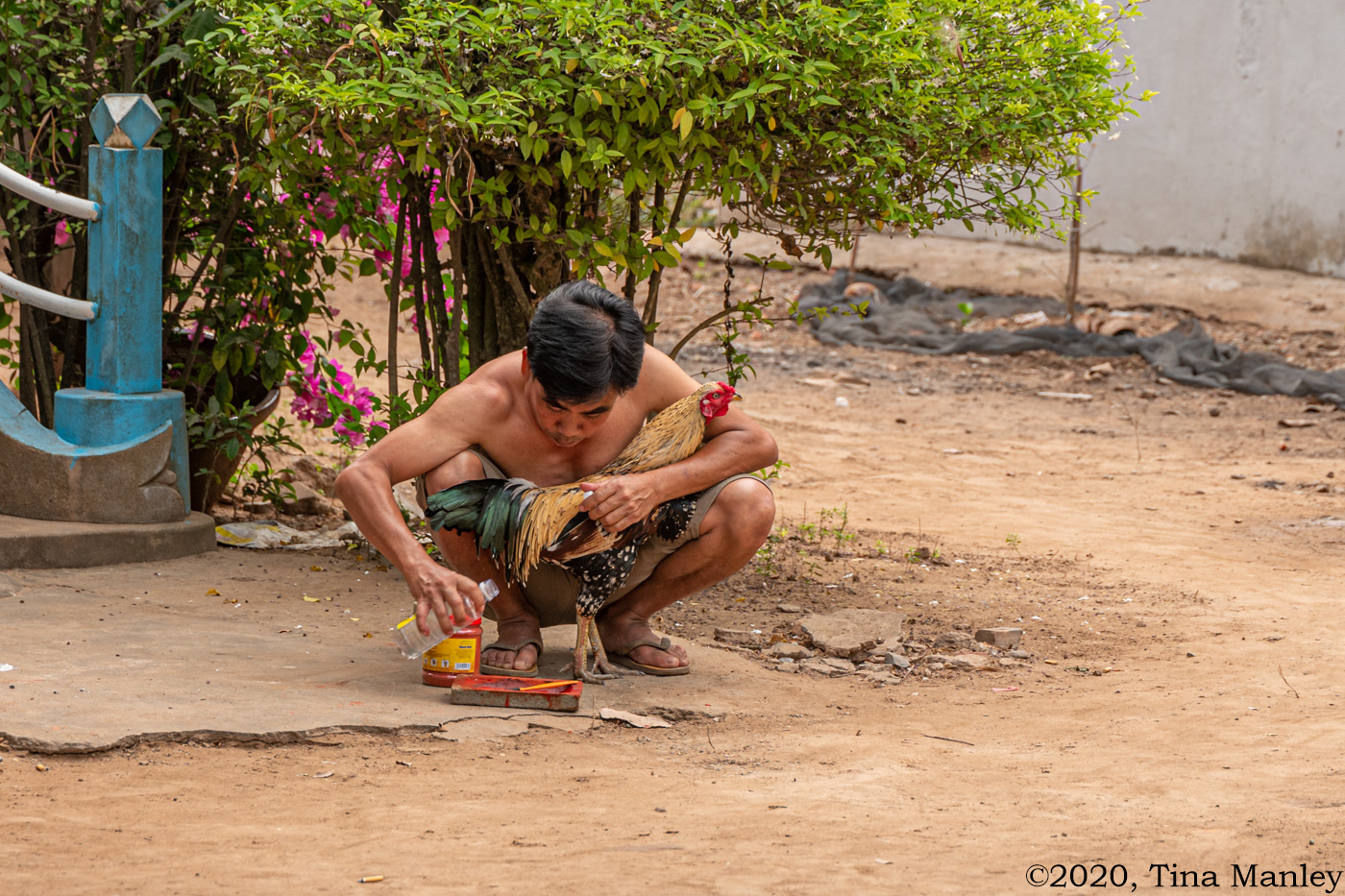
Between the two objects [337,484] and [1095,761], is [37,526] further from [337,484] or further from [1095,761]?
[1095,761]

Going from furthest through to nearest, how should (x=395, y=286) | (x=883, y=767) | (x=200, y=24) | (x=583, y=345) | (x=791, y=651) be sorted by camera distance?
(x=395, y=286) < (x=200, y=24) < (x=791, y=651) < (x=583, y=345) < (x=883, y=767)

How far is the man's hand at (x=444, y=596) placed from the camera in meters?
3.12

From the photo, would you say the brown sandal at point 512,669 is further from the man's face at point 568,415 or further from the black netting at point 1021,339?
the black netting at point 1021,339

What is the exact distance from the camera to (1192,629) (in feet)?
14.8

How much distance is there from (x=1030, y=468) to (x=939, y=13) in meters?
4.18

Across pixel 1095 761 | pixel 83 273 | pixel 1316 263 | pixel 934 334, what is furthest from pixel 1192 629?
pixel 1316 263

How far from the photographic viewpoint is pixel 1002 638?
167 inches

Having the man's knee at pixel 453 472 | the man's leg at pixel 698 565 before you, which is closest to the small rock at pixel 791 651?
the man's leg at pixel 698 565

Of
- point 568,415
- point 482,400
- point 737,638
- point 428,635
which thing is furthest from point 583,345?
point 737,638

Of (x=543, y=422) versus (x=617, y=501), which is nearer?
(x=617, y=501)

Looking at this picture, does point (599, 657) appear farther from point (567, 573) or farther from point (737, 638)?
point (737, 638)

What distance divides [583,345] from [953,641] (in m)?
1.75

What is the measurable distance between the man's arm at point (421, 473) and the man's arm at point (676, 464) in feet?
1.30

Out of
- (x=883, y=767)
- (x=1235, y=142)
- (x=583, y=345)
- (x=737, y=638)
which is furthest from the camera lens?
(x=1235, y=142)
